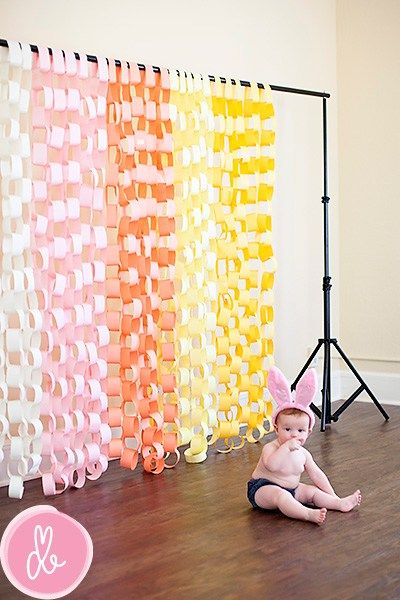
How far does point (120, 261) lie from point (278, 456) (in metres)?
1.08

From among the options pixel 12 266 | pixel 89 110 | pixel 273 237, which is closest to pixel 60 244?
pixel 12 266

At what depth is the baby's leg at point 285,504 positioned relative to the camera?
3.30m

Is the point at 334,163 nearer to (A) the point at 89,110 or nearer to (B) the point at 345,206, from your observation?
(B) the point at 345,206

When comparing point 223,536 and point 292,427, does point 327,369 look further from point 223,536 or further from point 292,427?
point 223,536

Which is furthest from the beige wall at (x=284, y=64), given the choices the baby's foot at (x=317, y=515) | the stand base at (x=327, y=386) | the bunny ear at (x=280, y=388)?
the baby's foot at (x=317, y=515)

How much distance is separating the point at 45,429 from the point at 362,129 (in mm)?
2711

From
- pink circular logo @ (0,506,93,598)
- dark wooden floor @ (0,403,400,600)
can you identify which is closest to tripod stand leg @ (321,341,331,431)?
dark wooden floor @ (0,403,400,600)

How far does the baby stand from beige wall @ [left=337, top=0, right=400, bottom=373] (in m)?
2.20

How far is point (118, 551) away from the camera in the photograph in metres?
3.04

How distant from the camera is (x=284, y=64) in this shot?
17.7 ft

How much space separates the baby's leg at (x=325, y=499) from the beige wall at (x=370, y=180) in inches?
88.3

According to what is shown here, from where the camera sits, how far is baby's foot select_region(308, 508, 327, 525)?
3.28m

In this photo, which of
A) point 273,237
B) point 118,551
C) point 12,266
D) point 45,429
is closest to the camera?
point 118,551

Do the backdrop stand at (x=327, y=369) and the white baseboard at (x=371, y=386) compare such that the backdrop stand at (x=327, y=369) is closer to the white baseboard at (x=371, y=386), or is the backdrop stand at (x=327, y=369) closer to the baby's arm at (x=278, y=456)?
the white baseboard at (x=371, y=386)
